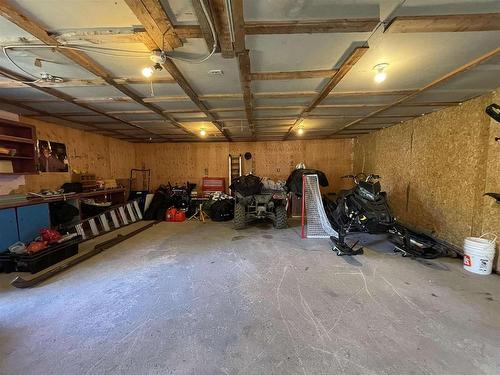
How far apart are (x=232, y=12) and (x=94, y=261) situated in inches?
141

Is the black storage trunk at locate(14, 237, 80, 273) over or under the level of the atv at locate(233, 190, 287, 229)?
under

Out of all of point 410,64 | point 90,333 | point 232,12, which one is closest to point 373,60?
point 410,64

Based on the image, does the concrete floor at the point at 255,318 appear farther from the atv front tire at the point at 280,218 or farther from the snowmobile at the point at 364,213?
the atv front tire at the point at 280,218

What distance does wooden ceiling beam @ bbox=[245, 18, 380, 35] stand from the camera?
1.55 m

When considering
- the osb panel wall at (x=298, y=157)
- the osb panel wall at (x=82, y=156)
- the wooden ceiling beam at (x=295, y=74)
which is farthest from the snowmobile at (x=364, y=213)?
the osb panel wall at (x=82, y=156)

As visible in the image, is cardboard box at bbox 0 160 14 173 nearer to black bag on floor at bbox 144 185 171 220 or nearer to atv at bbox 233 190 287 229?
black bag on floor at bbox 144 185 171 220

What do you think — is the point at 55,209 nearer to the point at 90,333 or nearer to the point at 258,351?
the point at 90,333

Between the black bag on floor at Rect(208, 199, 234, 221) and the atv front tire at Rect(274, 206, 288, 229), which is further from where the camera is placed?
the black bag on floor at Rect(208, 199, 234, 221)

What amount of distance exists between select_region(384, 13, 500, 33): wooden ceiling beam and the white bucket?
2.41 m

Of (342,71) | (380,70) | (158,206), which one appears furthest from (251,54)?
(158,206)

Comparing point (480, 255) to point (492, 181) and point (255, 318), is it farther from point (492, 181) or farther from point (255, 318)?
point (255, 318)

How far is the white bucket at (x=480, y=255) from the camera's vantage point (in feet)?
8.57

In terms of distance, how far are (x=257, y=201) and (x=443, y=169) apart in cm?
338

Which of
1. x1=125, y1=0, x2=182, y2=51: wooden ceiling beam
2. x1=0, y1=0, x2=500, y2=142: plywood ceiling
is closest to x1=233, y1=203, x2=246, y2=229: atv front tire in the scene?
x1=0, y1=0, x2=500, y2=142: plywood ceiling
